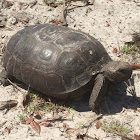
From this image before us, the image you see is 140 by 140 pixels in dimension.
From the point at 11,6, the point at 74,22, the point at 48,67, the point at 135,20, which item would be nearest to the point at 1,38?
the point at 11,6

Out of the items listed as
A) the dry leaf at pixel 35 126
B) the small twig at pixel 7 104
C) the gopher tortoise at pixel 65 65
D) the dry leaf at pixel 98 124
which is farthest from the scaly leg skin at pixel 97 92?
the small twig at pixel 7 104

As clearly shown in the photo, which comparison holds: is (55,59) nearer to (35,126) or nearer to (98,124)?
(35,126)

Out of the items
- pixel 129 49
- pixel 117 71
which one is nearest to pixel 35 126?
pixel 117 71

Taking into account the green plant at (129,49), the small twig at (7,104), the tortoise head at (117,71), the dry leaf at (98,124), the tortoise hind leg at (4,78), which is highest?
the tortoise head at (117,71)

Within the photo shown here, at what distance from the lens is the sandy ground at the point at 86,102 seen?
4324 millimetres

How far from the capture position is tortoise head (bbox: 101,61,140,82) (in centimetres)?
443

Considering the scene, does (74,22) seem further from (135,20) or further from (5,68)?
(5,68)

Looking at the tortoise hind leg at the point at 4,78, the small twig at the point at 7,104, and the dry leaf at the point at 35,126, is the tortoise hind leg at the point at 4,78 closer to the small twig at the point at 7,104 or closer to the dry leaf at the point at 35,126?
the small twig at the point at 7,104

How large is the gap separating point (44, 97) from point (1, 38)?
2.13 m

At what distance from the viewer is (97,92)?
178 inches

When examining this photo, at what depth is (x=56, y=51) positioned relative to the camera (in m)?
4.48

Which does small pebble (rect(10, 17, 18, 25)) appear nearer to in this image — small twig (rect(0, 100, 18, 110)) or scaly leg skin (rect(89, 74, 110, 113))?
small twig (rect(0, 100, 18, 110))

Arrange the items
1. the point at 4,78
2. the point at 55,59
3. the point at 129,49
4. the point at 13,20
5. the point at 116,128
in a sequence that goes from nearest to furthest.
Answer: the point at 116,128
the point at 55,59
the point at 4,78
the point at 129,49
the point at 13,20

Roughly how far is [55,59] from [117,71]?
105 centimetres
